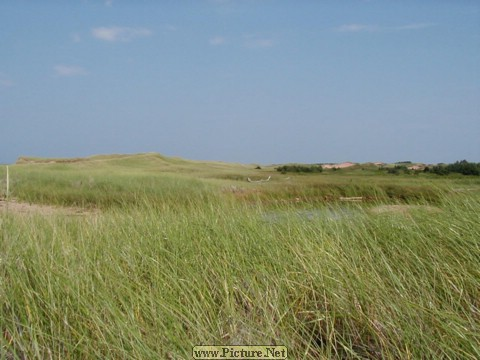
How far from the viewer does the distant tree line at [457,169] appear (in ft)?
29.7

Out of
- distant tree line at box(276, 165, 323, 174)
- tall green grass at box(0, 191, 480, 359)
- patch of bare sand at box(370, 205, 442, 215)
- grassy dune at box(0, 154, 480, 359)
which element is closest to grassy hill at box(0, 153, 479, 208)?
A: distant tree line at box(276, 165, 323, 174)

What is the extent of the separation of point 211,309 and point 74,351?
2.37 ft

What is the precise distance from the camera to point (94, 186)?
11.2m

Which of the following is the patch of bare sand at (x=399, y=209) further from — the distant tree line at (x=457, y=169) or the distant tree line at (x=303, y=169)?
the distant tree line at (x=303, y=169)

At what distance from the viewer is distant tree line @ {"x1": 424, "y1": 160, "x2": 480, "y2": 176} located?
9.06m

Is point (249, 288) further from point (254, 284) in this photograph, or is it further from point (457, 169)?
point (457, 169)

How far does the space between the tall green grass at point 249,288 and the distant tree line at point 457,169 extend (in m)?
5.01

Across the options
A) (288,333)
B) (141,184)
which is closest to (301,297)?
(288,333)

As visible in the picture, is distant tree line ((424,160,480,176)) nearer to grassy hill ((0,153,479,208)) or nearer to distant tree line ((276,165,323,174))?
grassy hill ((0,153,479,208))

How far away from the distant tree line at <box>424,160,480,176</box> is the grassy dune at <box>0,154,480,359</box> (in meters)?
4.31

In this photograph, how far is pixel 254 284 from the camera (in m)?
2.52

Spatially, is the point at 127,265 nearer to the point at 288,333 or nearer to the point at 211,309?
the point at 211,309

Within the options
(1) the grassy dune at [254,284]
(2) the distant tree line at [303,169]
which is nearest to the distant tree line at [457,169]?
(2) the distant tree line at [303,169]

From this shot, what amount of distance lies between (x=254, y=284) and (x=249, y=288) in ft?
0.30
